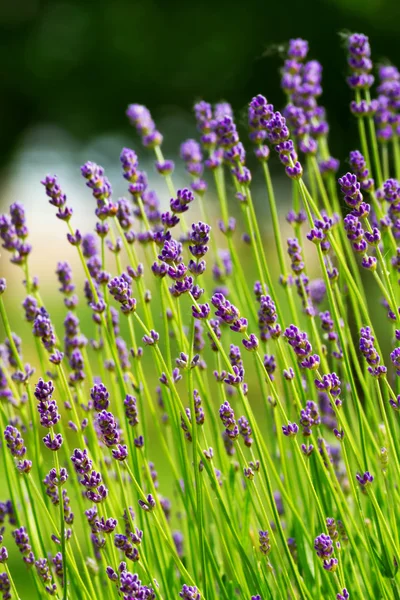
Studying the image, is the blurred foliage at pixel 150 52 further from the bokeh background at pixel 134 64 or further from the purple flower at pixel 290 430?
the purple flower at pixel 290 430

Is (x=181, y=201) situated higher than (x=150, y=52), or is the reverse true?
(x=150, y=52)

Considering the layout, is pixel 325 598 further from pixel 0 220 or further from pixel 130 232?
pixel 0 220

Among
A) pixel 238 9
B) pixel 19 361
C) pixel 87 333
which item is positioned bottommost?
pixel 19 361

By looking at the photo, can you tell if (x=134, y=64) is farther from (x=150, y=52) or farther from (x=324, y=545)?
(x=324, y=545)

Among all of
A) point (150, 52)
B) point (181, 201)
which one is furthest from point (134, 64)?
point (181, 201)

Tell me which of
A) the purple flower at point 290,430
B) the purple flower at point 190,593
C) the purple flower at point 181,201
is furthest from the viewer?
the purple flower at point 181,201

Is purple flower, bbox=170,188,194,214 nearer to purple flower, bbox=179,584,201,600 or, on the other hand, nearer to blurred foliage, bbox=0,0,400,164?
purple flower, bbox=179,584,201,600

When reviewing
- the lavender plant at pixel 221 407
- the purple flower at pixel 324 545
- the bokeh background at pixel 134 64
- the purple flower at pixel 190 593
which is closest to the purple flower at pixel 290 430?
the lavender plant at pixel 221 407

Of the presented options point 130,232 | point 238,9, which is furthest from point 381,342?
point 130,232
